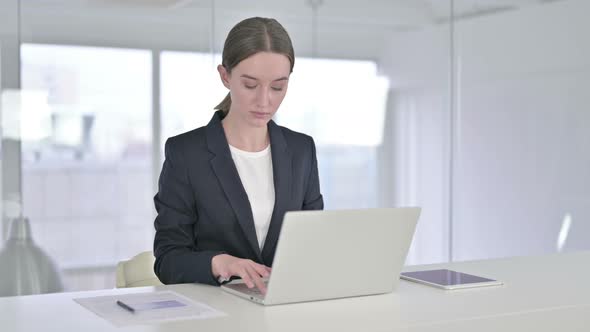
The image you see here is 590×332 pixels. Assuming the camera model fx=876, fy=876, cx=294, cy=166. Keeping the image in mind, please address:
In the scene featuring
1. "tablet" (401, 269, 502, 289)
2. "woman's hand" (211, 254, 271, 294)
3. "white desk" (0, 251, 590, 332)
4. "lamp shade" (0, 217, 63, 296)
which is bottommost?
"lamp shade" (0, 217, 63, 296)

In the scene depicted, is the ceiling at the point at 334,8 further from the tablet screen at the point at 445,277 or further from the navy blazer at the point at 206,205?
the tablet screen at the point at 445,277

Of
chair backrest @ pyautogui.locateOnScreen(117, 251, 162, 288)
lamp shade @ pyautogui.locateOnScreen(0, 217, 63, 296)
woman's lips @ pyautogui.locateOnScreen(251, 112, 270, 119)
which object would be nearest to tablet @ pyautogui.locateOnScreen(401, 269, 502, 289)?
woman's lips @ pyautogui.locateOnScreen(251, 112, 270, 119)

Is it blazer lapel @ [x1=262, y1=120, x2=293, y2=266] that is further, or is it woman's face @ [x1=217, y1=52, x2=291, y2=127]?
blazer lapel @ [x1=262, y1=120, x2=293, y2=266]

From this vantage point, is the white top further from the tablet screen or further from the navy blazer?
the tablet screen

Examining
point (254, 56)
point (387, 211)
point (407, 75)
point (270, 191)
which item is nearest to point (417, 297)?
point (387, 211)

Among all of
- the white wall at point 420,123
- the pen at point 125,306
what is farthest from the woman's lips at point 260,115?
the white wall at point 420,123

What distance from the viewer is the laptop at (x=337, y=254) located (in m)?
2.08

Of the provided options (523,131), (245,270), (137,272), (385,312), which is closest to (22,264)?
(137,272)

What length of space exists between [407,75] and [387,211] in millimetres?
3345

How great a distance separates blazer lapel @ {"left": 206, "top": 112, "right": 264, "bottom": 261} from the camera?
273 centimetres

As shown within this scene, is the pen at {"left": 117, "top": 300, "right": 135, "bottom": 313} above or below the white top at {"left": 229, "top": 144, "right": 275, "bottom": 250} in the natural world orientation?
Result: below

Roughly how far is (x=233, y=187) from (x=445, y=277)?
A: 0.71 meters

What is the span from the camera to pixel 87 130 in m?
4.58

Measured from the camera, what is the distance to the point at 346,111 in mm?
5242
